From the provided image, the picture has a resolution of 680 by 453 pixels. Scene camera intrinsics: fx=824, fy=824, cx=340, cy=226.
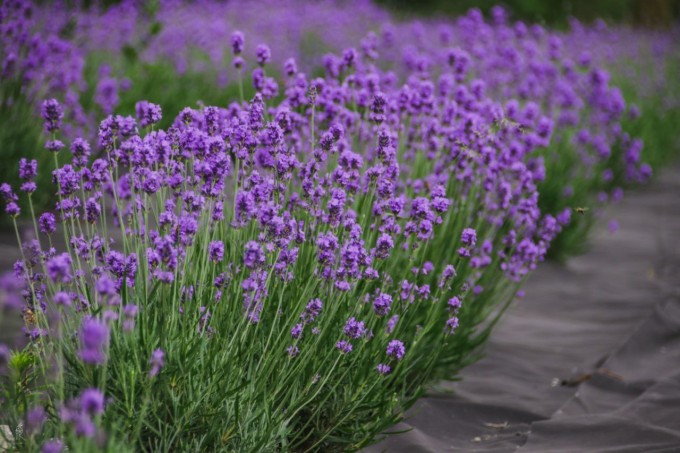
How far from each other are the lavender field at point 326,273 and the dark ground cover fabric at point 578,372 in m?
0.02

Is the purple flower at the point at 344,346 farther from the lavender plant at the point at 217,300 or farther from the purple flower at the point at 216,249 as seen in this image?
the purple flower at the point at 216,249

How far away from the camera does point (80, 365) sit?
2.42m

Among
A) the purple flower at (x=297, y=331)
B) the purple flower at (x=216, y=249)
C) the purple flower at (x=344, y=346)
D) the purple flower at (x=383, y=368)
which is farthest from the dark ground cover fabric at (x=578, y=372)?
the purple flower at (x=216, y=249)

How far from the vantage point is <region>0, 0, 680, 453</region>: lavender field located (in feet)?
7.91

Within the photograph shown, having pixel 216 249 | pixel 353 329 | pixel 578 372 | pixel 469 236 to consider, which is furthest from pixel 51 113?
pixel 578 372

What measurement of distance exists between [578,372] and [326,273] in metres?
1.95

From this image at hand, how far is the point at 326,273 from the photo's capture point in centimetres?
265

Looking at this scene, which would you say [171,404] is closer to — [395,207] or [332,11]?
[395,207]

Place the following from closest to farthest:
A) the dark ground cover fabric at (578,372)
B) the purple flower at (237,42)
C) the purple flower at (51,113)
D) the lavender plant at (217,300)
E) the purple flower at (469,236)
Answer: the lavender plant at (217,300) → the purple flower at (51,113) → the purple flower at (469,236) → the purple flower at (237,42) → the dark ground cover fabric at (578,372)

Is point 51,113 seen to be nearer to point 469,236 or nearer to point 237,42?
point 237,42

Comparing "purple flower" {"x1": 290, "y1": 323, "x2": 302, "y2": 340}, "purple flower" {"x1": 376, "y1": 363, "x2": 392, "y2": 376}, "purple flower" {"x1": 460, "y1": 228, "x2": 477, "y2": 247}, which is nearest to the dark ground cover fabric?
"purple flower" {"x1": 376, "y1": 363, "x2": 392, "y2": 376}

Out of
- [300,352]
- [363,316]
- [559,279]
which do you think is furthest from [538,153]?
[300,352]

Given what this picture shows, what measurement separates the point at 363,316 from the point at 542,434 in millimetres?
890

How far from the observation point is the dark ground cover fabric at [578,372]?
3.24 m
